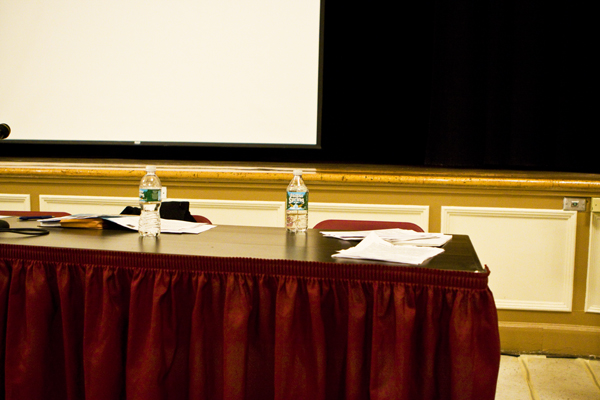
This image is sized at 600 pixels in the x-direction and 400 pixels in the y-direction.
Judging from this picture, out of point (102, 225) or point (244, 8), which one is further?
point (244, 8)

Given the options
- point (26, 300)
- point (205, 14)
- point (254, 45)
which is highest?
point (205, 14)

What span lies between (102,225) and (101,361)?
1.81 feet

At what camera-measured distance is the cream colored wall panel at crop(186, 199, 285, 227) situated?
105 inches

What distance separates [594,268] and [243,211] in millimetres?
1794

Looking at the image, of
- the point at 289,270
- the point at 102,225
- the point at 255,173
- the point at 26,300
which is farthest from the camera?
the point at 255,173

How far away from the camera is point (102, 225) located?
1.57 metres

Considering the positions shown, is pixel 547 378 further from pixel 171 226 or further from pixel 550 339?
pixel 171 226

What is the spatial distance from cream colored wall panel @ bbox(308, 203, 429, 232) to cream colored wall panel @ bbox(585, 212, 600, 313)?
78 centimetres

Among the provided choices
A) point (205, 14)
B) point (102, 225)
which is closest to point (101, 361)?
point (102, 225)

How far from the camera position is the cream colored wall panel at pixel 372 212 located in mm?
2553

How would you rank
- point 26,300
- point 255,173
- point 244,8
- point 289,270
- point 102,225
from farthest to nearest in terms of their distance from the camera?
1. point 244,8
2. point 255,173
3. point 102,225
4. point 26,300
5. point 289,270

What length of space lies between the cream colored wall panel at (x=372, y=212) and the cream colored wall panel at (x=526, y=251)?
15 cm

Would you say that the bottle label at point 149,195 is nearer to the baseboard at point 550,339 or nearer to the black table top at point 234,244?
the black table top at point 234,244

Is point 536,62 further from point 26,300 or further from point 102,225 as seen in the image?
point 26,300
